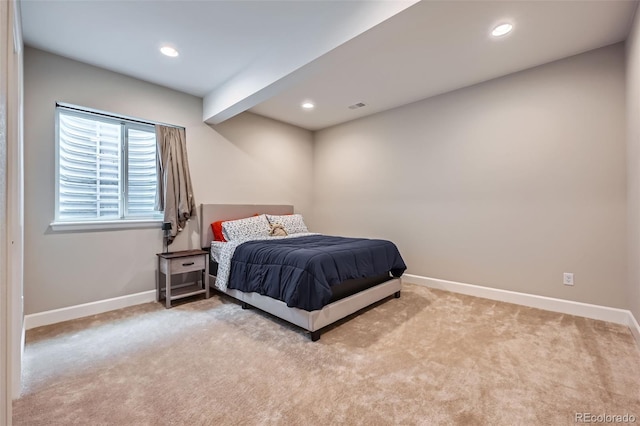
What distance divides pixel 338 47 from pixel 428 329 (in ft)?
8.23

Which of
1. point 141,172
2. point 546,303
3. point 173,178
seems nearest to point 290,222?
point 173,178

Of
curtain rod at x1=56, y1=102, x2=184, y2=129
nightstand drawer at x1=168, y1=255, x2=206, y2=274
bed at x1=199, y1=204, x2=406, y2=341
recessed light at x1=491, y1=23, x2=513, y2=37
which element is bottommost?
bed at x1=199, y1=204, x2=406, y2=341

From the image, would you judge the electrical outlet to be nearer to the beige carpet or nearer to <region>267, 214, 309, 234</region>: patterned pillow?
the beige carpet

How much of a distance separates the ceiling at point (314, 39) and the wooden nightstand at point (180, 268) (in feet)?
5.93

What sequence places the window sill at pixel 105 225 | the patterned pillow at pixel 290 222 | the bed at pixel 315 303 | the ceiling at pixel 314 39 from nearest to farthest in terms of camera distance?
the ceiling at pixel 314 39 < the bed at pixel 315 303 < the window sill at pixel 105 225 < the patterned pillow at pixel 290 222

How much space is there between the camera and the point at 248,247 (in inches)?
123

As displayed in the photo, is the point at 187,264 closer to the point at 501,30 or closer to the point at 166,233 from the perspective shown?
the point at 166,233

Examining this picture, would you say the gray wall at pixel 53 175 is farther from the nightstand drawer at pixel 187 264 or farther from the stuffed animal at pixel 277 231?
the stuffed animal at pixel 277 231

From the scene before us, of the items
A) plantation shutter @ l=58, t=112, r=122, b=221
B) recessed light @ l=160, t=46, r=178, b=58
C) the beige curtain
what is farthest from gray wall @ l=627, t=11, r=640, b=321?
plantation shutter @ l=58, t=112, r=122, b=221

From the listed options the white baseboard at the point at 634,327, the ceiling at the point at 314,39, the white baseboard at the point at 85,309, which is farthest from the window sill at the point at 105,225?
the white baseboard at the point at 634,327

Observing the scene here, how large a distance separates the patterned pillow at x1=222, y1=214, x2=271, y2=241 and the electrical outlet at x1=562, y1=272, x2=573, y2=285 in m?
3.48

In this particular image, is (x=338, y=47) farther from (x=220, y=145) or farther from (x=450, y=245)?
(x=450, y=245)

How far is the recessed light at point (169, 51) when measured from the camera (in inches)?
107

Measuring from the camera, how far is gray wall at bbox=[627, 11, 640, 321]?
2.21 m
